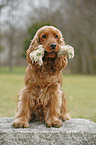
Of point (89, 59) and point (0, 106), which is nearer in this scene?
point (0, 106)

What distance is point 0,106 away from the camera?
28.1ft

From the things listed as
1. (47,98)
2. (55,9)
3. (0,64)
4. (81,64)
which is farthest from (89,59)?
(47,98)

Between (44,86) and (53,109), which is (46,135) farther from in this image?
(44,86)

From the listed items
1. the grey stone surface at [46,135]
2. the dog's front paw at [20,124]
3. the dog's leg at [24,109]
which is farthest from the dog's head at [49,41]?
the grey stone surface at [46,135]

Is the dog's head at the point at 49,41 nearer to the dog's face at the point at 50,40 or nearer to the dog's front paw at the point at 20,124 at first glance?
the dog's face at the point at 50,40

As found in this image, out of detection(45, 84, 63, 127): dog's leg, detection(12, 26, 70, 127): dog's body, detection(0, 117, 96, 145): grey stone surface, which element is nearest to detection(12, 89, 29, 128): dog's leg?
detection(12, 26, 70, 127): dog's body

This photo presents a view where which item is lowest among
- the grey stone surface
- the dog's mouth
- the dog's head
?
the grey stone surface

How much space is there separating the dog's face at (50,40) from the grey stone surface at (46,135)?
117cm

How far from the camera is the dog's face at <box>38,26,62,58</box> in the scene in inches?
126

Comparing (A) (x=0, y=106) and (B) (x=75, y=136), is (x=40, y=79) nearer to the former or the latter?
(B) (x=75, y=136)

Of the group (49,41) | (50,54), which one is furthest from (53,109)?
(49,41)

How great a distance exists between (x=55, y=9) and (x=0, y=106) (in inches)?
1087

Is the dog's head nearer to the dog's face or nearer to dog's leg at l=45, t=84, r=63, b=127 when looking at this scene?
the dog's face

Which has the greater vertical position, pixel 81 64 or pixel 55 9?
pixel 55 9
